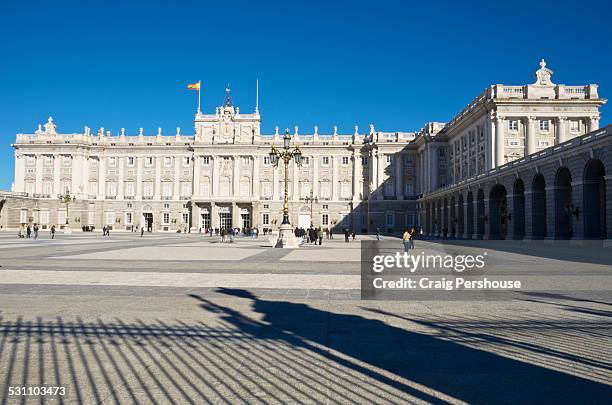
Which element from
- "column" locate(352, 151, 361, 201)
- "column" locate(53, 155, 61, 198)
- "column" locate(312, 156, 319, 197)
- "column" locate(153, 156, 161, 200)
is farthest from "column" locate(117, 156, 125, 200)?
"column" locate(352, 151, 361, 201)

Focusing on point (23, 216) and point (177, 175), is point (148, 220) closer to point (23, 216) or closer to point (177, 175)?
point (177, 175)

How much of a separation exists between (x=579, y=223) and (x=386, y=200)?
48.4 metres

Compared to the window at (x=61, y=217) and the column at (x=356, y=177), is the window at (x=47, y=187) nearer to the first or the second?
the window at (x=61, y=217)

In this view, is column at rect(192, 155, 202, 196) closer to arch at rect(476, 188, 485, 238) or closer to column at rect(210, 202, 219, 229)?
column at rect(210, 202, 219, 229)

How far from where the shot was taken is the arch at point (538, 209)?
36469 millimetres

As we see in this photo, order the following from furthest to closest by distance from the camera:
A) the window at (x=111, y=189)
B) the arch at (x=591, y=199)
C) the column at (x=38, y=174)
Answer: the window at (x=111, y=189) → the column at (x=38, y=174) → the arch at (x=591, y=199)

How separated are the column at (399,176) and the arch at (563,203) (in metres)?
45.2

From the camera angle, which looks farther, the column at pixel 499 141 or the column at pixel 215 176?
the column at pixel 215 176

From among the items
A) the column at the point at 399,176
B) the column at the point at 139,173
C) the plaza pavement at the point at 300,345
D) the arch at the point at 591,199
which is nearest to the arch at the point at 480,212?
the arch at the point at 591,199

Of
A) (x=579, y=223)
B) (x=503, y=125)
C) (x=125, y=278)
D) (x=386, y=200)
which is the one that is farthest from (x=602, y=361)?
(x=386, y=200)

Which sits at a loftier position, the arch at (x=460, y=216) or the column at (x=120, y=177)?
the column at (x=120, y=177)

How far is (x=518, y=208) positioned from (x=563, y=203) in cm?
631

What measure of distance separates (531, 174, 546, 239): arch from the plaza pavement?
27.8 m

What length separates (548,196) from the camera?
34438 millimetres
